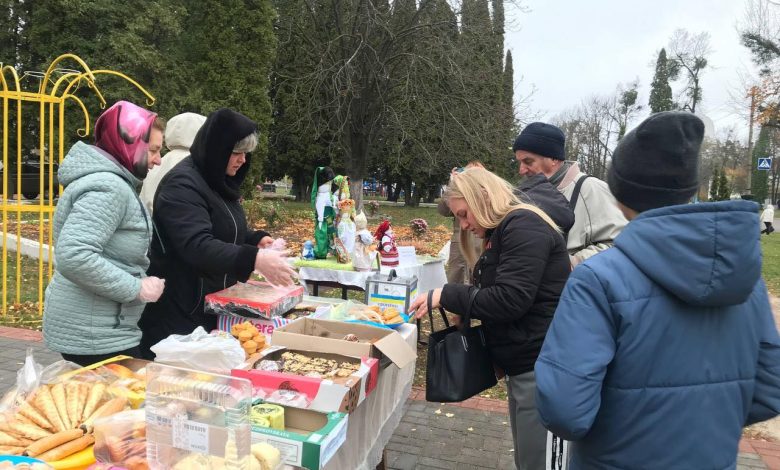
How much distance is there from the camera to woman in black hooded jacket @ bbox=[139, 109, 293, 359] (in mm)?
2223

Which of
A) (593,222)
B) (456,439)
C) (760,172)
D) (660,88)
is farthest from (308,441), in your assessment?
(760,172)

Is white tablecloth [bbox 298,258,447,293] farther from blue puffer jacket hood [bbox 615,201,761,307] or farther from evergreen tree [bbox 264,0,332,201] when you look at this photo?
evergreen tree [bbox 264,0,332,201]

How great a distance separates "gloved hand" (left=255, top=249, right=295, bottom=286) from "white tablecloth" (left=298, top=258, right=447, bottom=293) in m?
2.12

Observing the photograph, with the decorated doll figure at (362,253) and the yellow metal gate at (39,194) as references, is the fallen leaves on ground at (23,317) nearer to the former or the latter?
the yellow metal gate at (39,194)

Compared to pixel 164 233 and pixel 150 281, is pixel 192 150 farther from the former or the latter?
pixel 150 281

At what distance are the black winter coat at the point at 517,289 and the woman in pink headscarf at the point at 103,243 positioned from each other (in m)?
1.26

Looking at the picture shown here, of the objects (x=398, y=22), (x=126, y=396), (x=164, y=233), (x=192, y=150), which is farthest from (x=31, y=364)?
(x=398, y=22)

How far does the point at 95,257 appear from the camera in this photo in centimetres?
190

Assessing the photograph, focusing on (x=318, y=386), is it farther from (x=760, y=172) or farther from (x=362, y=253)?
(x=760, y=172)

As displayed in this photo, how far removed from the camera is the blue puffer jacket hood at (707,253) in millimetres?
1206

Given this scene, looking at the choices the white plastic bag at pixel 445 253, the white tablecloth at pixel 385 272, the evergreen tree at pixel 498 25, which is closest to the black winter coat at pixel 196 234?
the white tablecloth at pixel 385 272

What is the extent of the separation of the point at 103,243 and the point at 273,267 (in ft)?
2.02

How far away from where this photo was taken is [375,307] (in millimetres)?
3000

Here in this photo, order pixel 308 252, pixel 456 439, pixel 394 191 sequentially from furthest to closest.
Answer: pixel 394 191 < pixel 308 252 < pixel 456 439
